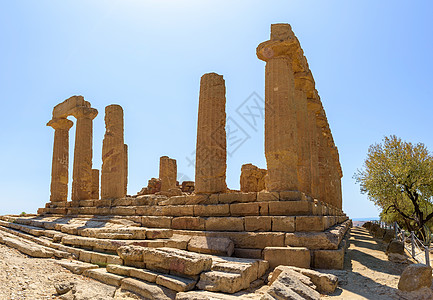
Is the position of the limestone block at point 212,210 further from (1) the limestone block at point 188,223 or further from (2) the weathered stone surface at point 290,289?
(2) the weathered stone surface at point 290,289

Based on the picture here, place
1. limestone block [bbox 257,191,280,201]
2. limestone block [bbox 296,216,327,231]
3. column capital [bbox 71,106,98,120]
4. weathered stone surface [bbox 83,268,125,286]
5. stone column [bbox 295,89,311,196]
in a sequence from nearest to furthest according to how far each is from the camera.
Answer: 1. weathered stone surface [bbox 83,268,125,286]
2. limestone block [bbox 296,216,327,231]
3. limestone block [bbox 257,191,280,201]
4. stone column [bbox 295,89,311,196]
5. column capital [bbox 71,106,98,120]

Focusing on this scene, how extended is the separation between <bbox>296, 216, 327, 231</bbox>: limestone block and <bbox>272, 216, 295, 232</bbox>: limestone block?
0.15m

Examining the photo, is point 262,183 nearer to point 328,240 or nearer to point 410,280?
point 328,240

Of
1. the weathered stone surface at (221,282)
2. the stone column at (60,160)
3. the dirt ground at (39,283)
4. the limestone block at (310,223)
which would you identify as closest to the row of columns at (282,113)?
the limestone block at (310,223)

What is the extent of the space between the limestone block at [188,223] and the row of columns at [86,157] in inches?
218

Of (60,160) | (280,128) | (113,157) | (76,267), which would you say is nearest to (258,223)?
(280,128)

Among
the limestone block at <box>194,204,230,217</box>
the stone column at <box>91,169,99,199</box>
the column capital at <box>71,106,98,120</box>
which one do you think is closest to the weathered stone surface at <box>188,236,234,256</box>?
the limestone block at <box>194,204,230,217</box>

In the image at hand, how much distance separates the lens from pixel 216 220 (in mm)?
9328

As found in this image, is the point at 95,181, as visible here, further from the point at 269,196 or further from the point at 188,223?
the point at 269,196

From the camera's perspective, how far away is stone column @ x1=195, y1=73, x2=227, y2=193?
10.7m

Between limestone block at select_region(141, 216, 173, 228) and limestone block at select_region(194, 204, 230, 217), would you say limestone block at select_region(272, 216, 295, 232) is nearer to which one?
limestone block at select_region(194, 204, 230, 217)

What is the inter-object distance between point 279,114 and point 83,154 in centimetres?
1227

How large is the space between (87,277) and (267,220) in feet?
15.5

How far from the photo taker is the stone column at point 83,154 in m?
17.3
